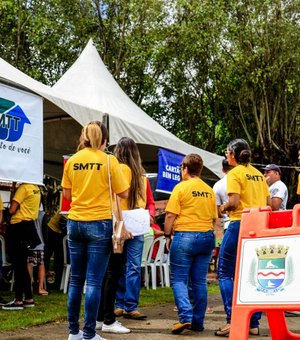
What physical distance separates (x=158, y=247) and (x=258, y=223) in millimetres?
6825

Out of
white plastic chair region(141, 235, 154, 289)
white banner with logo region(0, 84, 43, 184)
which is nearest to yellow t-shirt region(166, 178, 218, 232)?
white banner with logo region(0, 84, 43, 184)

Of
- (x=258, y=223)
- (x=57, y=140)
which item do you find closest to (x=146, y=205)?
(x=258, y=223)

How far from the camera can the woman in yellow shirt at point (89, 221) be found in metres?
5.63

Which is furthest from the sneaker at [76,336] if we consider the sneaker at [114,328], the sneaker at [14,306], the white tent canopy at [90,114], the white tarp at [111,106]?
the white tarp at [111,106]

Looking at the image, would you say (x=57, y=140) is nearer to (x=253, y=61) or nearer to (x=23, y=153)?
(x=23, y=153)

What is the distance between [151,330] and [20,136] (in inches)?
110

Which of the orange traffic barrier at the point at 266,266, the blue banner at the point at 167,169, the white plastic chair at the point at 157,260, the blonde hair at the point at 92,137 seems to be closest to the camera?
the orange traffic barrier at the point at 266,266

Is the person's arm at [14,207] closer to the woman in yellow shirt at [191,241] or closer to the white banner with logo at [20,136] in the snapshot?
the white banner with logo at [20,136]

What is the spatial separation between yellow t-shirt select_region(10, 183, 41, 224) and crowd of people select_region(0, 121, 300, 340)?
0.04 feet

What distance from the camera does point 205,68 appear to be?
28.5 metres

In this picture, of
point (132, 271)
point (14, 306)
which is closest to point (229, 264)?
point (132, 271)

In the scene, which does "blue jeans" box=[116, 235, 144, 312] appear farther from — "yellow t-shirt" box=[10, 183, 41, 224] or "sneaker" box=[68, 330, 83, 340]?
"yellow t-shirt" box=[10, 183, 41, 224]

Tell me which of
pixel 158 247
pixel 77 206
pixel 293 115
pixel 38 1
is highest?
pixel 38 1

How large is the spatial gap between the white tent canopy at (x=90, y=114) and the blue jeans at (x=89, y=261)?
2.97 metres
